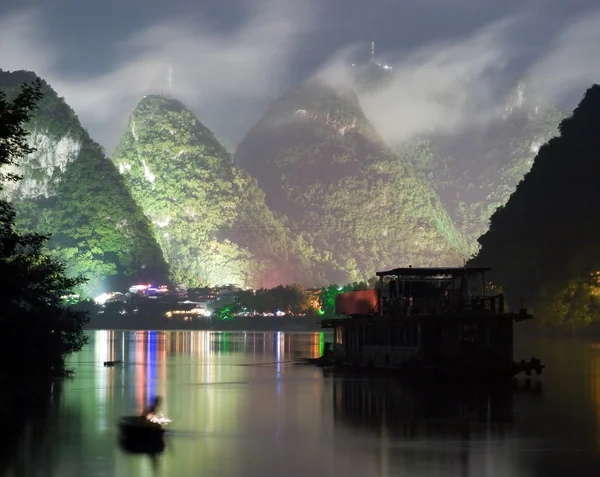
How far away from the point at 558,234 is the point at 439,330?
2952 inches

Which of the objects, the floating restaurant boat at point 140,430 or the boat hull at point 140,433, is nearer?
the boat hull at point 140,433

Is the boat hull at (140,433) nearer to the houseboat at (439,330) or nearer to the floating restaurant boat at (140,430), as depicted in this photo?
the floating restaurant boat at (140,430)

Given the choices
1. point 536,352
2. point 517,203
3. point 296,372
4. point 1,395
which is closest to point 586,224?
point 517,203

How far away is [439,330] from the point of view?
6362cm

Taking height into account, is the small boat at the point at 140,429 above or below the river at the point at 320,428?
above

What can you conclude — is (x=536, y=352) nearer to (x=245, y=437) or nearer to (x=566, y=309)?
(x=566, y=309)

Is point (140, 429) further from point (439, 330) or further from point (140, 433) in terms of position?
point (439, 330)

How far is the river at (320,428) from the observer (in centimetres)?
3575

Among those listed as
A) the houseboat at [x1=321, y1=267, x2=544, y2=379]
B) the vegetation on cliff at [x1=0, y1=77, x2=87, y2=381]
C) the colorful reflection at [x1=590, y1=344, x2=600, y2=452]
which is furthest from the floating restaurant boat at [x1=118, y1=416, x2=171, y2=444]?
the houseboat at [x1=321, y1=267, x2=544, y2=379]

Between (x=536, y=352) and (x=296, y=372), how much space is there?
28.6 meters

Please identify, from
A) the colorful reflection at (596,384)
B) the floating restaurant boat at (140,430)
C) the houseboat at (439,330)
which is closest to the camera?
the floating restaurant boat at (140,430)

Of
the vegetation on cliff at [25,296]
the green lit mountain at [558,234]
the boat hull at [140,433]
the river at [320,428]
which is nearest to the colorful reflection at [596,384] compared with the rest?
the river at [320,428]

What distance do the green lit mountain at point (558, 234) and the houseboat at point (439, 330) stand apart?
53.7 metres

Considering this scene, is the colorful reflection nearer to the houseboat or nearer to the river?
the river
